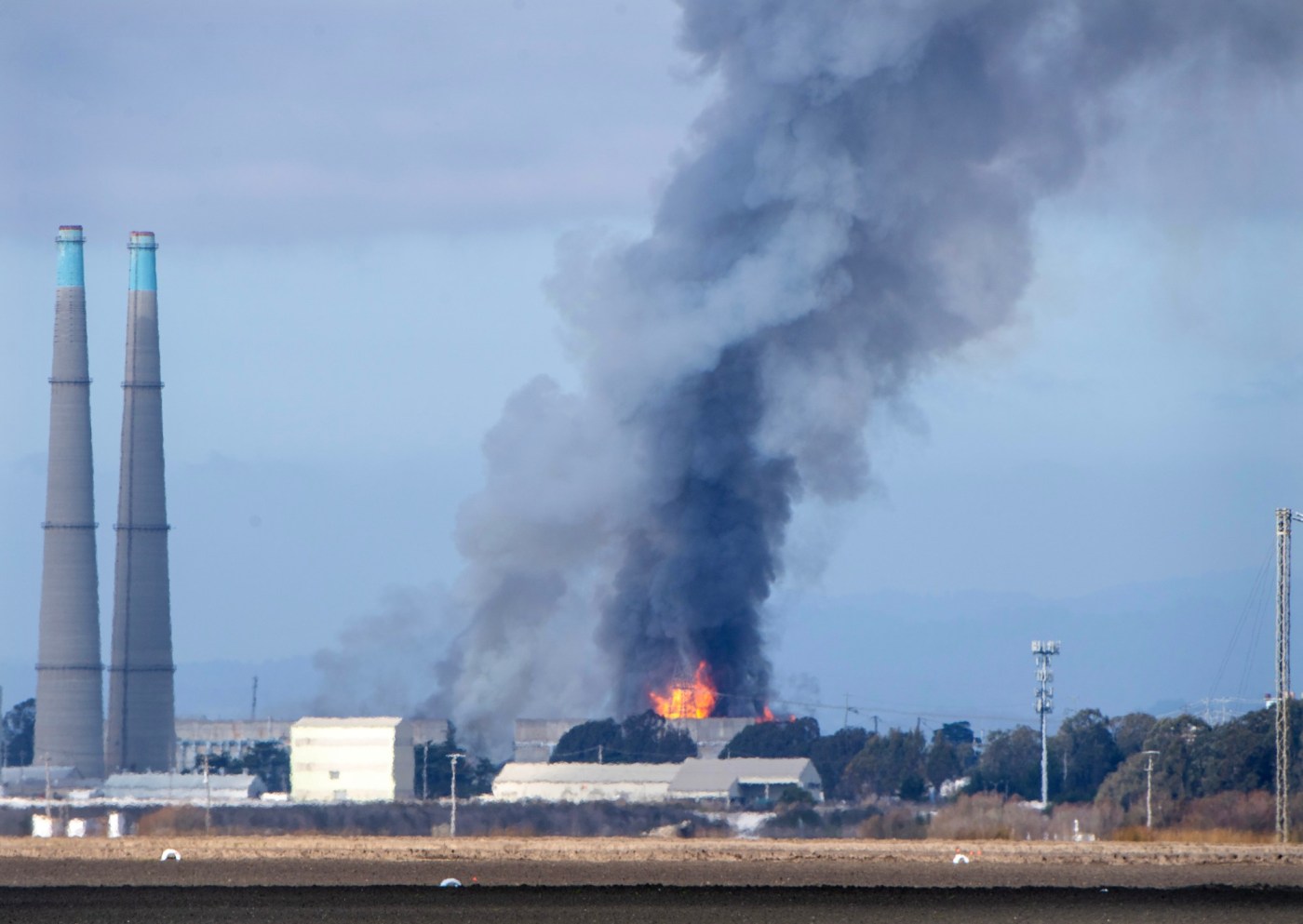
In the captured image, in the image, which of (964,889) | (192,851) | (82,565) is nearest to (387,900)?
(964,889)

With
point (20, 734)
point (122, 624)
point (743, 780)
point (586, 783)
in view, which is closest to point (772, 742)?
point (743, 780)

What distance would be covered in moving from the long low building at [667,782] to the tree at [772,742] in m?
3.64

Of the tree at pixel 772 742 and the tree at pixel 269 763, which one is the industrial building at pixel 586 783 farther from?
the tree at pixel 269 763

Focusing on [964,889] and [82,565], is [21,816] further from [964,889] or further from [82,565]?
[964,889]

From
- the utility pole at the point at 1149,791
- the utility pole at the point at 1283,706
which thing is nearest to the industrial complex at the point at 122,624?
the utility pole at the point at 1149,791

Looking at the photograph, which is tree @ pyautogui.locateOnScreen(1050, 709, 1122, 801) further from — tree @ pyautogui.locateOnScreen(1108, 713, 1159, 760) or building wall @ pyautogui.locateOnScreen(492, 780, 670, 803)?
building wall @ pyautogui.locateOnScreen(492, 780, 670, 803)

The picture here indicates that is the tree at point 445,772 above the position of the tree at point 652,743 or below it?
below

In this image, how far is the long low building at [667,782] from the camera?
10550 cm

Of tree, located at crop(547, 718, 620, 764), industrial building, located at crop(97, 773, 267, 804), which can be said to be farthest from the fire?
industrial building, located at crop(97, 773, 267, 804)

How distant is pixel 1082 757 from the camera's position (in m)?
113

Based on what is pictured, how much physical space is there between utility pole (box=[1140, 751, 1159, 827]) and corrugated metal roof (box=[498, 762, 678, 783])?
24.0 metres

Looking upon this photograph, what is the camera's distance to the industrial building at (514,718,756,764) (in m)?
120

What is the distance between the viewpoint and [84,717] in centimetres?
13162

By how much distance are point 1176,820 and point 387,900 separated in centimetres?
4696
